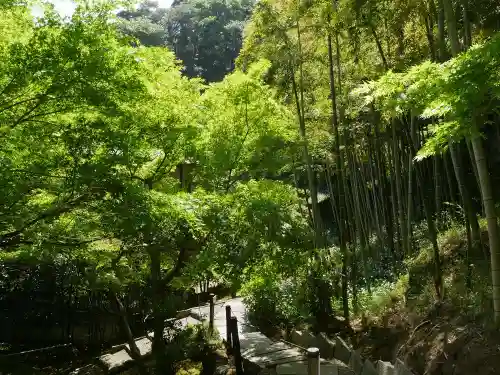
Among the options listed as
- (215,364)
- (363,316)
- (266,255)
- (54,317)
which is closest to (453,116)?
(266,255)

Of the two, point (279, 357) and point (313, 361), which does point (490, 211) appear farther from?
point (279, 357)

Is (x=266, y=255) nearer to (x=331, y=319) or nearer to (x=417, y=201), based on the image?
(x=331, y=319)

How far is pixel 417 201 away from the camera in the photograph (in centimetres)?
1295

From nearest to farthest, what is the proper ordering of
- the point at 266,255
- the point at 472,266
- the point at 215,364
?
the point at 266,255 < the point at 472,266 < the point at 215,364

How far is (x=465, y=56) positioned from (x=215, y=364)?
617cm

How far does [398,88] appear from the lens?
169 inches

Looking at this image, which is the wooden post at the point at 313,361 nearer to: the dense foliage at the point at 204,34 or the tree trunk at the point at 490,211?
the tree trunk at the point at 490,211

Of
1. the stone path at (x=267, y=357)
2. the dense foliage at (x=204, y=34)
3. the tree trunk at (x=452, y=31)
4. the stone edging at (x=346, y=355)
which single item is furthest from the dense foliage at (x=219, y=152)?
the dense foliage at (x=204, y=34)

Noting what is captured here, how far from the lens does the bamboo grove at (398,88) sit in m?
3.65

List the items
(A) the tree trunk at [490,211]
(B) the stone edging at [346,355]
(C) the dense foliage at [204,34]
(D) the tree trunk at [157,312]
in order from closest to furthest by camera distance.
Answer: (A) the tree trunk at [490,211] → (B) the stone edging at [346,355] → (D) the tree trunk at [157,312] → (C) the dense foliage at [204,34]

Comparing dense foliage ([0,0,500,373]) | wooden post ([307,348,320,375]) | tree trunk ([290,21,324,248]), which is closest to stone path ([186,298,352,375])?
dense foliage ([0,0,500,373])

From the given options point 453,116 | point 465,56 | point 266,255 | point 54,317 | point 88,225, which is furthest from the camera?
point 54,317

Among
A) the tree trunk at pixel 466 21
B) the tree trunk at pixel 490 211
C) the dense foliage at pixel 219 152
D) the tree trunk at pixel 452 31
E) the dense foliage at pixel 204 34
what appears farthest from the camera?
the dense foliage at pixel 204 34

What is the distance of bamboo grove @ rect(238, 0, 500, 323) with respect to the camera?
12.0 ft
